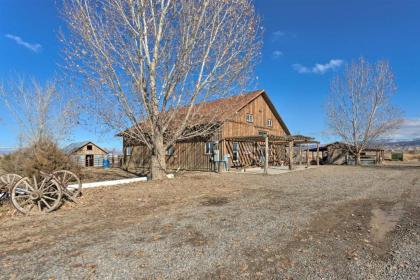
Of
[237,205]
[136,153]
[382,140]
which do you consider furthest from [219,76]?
[382,140]

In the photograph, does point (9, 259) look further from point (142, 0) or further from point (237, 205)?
point (142, 0)

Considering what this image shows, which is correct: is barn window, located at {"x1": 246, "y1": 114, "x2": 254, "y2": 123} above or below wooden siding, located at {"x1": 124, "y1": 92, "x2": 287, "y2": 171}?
above

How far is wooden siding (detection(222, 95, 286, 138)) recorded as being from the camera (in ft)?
69.9

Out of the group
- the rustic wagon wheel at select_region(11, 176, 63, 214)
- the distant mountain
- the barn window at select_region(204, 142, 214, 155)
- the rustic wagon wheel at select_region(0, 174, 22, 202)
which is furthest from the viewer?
the distant mountain

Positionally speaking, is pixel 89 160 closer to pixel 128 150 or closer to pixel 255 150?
pixel 128 150

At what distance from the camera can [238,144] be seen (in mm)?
22094

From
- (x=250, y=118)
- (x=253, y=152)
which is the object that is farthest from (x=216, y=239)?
(x=250, y=118)

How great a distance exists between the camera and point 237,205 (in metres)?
7.74

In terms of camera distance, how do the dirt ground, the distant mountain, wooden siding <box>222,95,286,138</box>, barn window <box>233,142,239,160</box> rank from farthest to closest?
the distant mountain < barn window <box>233,142,239,160</box> < wooden siding <box>222,95,286,138</box> < the dirt ground

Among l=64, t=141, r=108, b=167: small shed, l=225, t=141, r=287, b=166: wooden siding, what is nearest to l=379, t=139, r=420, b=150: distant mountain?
l=225, t=141, r=287, b=166: wooden siding

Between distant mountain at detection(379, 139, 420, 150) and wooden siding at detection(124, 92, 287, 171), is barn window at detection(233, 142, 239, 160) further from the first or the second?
distant mountain at detection(379, 139, 420, 150)

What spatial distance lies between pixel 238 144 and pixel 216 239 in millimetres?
17418

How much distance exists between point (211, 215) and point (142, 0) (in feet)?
30.2

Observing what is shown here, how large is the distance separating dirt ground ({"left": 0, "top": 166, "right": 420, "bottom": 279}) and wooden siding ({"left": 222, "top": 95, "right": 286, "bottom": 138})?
42.5 feet
